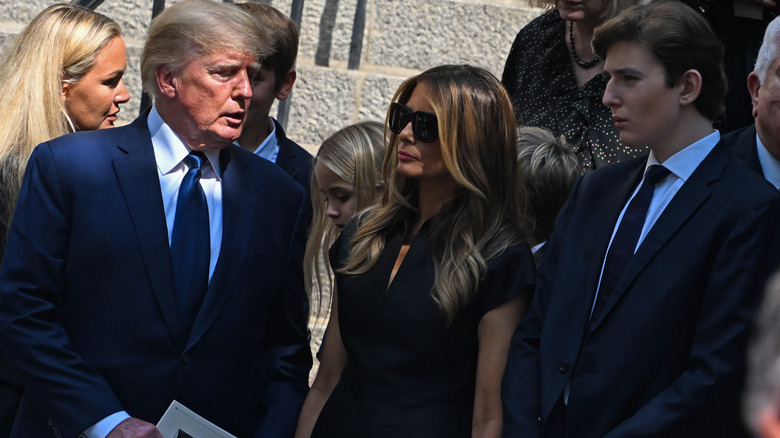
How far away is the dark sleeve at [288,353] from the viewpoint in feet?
9.46

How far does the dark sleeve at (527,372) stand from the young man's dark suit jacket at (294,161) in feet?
4.88

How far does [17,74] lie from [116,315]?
1154 millimetres

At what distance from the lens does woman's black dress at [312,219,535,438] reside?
264 cm

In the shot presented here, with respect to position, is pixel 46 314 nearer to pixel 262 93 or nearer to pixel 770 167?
pixel 262 93

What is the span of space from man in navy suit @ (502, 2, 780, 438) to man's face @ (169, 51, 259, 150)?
3.22 feet

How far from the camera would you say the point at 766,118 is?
2.92m

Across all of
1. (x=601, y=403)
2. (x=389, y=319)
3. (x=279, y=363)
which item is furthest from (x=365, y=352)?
(x=601, y=403)

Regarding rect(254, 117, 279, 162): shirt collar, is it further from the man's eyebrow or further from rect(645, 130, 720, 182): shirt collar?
rect(645, 130, 720, 182): shirt collar

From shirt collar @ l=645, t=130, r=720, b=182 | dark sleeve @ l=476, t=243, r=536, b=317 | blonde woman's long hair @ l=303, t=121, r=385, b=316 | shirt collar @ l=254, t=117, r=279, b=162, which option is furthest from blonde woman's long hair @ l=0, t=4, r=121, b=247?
shirt collar @ l=645, t=130, r=720, b=182

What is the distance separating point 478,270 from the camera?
8.68 feet

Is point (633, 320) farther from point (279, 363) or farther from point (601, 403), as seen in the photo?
point (279, 363)

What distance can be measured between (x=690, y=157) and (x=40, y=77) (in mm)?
2126

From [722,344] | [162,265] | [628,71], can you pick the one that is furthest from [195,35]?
[722,344]

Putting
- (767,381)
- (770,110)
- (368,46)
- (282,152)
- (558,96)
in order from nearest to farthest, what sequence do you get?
(767,381)
(770,110)
(558,96)
(282,152)
(368,46)
